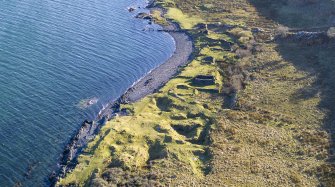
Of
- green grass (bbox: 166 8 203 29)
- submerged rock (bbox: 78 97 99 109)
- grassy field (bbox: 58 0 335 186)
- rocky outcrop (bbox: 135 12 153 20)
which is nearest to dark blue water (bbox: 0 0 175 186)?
submerged rock (bbox: 78 97 99 109)

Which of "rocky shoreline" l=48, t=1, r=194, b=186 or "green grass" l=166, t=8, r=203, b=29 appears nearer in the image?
"rocky shoreline" l=48, t=1, r=194, b=186

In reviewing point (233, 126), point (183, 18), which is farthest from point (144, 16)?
point (233, 126)

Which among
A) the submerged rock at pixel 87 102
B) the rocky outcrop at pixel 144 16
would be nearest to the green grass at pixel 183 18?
the rocky outcrop at pixel 144 16

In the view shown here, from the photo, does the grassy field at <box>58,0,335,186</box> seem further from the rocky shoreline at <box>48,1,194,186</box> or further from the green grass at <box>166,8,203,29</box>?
the green grass at <box>166,8,203,29</box>

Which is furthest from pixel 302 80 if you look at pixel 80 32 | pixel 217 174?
pixel 80 32

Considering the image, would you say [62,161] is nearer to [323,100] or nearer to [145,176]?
[145,176]

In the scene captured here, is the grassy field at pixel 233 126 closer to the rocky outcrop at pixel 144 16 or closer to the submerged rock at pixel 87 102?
the submerged rock at pixel 87 102
